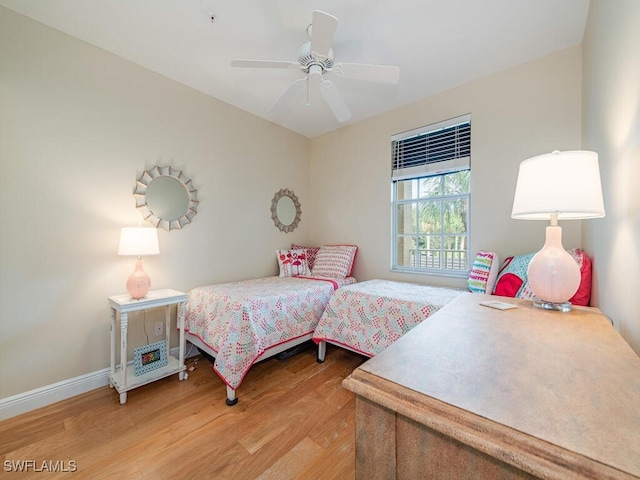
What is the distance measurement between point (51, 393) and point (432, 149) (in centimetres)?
390

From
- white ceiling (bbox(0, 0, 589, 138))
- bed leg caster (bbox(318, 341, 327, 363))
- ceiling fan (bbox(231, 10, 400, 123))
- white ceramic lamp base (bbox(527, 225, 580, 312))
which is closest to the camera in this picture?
white ceramic lamp base (bbox(527, 225, 580, 312))

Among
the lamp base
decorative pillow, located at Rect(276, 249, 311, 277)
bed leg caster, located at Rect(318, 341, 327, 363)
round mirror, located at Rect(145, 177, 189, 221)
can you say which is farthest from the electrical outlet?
the lamp base

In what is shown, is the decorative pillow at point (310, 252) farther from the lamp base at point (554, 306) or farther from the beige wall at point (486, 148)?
the lamp base at point (554, 306)

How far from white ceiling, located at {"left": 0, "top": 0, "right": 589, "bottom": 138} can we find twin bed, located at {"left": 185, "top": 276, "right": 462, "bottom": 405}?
199cm

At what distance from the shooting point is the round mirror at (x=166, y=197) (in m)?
2.37

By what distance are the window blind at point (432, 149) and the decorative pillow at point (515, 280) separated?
1.09 m

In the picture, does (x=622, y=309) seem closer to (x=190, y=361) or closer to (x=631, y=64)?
(x=631, y=64)

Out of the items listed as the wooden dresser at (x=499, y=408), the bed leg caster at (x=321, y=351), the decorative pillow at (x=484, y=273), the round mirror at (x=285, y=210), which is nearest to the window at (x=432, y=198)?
the decorative pillow at (x=484, y=273)

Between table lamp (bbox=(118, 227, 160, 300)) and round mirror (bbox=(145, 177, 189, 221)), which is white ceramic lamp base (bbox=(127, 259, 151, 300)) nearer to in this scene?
table lamp (bbox=(118, 227, 160, 300))

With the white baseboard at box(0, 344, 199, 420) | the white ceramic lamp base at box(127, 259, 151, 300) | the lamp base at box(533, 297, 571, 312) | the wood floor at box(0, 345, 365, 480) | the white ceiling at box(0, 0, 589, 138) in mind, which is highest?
the white ceiling at box(0, 0, 589, 138)

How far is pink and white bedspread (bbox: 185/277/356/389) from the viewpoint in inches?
74.8

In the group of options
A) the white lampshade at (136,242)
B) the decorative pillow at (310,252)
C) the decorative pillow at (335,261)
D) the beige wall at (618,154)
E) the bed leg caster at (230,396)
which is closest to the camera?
the beige wall at (618,154)

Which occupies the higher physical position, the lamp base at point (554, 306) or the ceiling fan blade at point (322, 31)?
the ceiling fan blade at point (322, 31)

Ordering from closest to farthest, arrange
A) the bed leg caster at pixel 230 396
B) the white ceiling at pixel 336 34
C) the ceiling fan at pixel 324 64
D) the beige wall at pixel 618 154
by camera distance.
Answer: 1. the beige wall at pixel 618 154
2. the ceiling fan at pixel 324 64
3. the white ceiling at pixel 336 34
4. the bed leg caster at pixel 230 396
